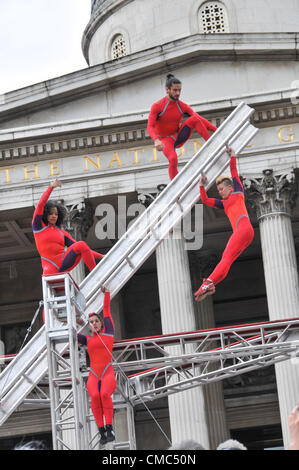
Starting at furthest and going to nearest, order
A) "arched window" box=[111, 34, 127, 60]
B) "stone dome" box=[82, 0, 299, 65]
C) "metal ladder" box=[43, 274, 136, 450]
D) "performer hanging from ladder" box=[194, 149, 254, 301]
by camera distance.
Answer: "arched window" box=[111, 34, 127, 60] → "stone dome" box=[82, 0, 299, 65] → "performer hanging from ladder" box=[194, 149, 254, 301] → "metal ladder" box=[43, 274, 136, 450]

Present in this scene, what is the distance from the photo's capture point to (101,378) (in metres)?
16.7

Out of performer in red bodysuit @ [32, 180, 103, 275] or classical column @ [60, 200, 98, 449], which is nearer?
performer in red bodysuit @ [32, 180, 103, 275]

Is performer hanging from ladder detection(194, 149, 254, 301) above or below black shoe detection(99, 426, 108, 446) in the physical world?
above

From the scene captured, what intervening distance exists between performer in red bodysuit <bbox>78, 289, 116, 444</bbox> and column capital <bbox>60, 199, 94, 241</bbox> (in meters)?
13.6

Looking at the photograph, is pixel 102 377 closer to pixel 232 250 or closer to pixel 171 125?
pixel 232 250

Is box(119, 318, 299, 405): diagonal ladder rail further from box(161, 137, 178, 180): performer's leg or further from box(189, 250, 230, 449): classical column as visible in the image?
box(189, 250, 230, 449): classical column

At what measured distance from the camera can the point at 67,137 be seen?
30672 millimetres

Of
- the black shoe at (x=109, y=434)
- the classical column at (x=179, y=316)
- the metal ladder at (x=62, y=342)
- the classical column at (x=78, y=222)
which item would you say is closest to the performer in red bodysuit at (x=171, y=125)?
the metal ladder at (x=62, y=342)

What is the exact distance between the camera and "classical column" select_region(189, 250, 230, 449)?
32.8 meters

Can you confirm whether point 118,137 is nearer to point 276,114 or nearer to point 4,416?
point 276,114

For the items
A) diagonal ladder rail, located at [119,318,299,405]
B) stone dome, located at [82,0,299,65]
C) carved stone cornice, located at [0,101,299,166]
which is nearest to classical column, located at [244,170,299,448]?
carved stone cornice, located at [0,101,299,166]

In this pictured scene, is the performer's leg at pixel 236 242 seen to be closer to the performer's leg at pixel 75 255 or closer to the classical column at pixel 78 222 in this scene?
the performer's leg at pixel 75 255
